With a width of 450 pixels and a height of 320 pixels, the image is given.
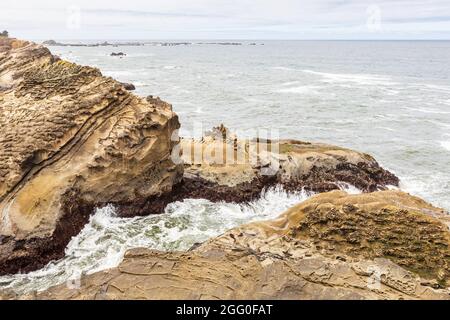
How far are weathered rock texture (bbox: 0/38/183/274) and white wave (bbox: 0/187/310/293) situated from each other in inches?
12.2

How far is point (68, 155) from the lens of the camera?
10172mm

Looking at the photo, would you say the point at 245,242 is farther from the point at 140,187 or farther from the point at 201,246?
the point at 140,187

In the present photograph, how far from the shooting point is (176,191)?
39.4ft

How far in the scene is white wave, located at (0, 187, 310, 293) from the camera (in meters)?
8.28

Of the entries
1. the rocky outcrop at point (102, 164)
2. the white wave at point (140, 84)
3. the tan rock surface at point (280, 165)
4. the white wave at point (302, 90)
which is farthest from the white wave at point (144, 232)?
the white wave at point (140, 84)

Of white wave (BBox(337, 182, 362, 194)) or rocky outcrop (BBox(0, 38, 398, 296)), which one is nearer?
rocky outcrop (BBox(0, 38, 398, 296))

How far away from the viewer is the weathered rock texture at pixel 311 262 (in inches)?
238

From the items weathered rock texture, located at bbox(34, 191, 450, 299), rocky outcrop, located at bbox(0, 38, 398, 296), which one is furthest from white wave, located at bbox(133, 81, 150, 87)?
weathered rock texture, located at bbox(34, 191, 450, 299)

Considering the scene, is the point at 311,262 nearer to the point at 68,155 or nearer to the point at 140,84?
the point at 68,155

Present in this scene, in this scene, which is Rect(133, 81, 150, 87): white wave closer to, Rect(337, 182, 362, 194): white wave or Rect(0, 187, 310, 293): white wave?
Rect(0, 187, 310, 293): white wave

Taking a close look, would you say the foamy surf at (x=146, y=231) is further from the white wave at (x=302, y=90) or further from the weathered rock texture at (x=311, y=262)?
the white wave at (x=302, y=90)

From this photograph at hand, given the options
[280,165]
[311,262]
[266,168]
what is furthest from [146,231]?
[280,165]

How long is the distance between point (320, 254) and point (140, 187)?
5583 mm
